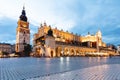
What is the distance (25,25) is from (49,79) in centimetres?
13049

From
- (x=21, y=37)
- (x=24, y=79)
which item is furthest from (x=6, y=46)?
(x=24, y=79)

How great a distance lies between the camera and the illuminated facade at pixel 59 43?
8332cm

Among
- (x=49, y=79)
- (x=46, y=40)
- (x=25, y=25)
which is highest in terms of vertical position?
(x=25, y=25)

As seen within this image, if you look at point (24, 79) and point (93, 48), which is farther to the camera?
point (93, 48)

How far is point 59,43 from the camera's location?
345 ft

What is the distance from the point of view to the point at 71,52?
120688mm

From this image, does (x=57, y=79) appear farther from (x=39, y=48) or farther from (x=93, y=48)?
(x=93, y=48)

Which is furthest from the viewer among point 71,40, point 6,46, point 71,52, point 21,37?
point 6,46

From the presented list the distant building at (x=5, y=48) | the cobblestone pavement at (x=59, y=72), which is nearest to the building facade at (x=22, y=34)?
the distant building at (x=5, y=48)

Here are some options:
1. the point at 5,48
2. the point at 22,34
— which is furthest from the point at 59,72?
the point at 5,48

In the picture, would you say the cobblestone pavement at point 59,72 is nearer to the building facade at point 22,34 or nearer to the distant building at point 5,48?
the building facade at point 22,34

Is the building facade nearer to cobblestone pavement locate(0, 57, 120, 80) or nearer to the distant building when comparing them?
the distant building

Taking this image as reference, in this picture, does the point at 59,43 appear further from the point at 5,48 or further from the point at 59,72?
the point at 59,72

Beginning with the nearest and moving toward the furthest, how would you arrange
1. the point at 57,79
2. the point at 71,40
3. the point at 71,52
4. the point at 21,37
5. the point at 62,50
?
1. the point at 57,79
2. the point at 62,50
3. the point at 71,52
4. the point at 21,37
5. the point at 71,40
